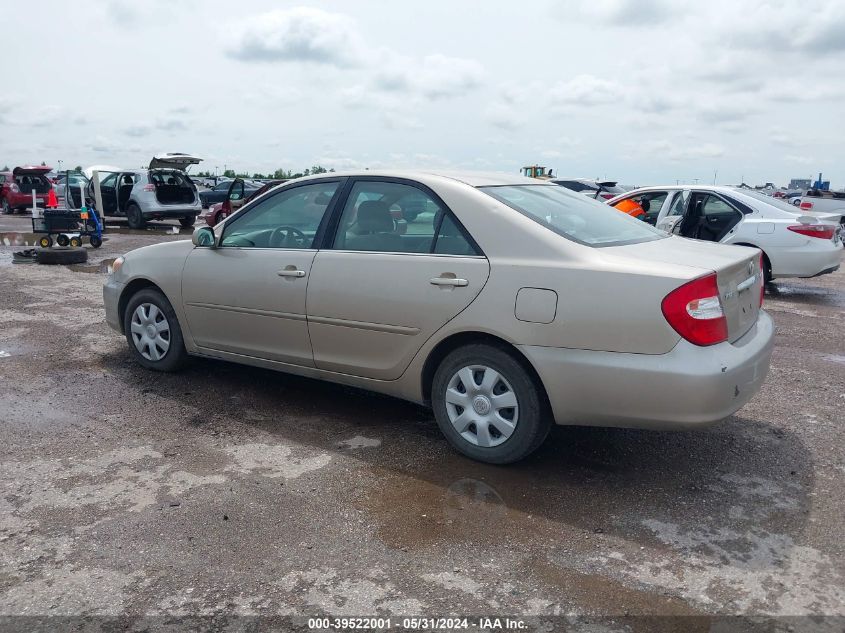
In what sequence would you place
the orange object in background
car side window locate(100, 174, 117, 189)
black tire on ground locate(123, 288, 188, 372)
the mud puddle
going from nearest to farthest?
black tire on ground locate(123, 288, 188, 372) → the orange object in background → the mud puddle → car side window locate(100, 174, 117, 189)

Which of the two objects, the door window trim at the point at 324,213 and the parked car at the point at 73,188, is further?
the parked car at the point at 73,188

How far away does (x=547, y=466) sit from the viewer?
158 inches

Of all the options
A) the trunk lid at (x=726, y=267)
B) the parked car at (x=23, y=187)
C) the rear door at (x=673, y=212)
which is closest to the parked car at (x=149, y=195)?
the parked car at (x=23, y=187)

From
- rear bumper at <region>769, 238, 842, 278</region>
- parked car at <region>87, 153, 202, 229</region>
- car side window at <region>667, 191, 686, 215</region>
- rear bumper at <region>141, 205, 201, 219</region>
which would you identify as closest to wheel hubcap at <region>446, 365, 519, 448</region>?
rear bumper at <region>769, 238, 842, 278</region>

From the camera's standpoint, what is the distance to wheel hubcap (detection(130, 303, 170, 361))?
547cm

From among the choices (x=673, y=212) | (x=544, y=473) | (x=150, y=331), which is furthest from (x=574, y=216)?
(x=673, y=212)

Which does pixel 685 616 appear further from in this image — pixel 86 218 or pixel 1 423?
pixel 86 218

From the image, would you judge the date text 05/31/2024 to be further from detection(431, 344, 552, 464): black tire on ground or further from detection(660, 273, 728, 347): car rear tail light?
detection(660, 273, 728, 347): car rear tail light

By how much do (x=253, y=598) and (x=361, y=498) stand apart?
918 mm

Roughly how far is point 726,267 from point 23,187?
83.9ft

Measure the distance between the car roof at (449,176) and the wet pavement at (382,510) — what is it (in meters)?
1.54

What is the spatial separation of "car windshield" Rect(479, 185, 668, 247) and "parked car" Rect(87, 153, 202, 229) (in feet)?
50.3

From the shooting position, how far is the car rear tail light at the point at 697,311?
3.37m

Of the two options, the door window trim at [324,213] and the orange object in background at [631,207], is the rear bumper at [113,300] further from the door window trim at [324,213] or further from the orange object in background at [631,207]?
the orange object in background at [631,207]
